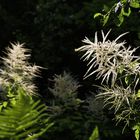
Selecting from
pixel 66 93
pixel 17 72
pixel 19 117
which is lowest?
pixel 19 117

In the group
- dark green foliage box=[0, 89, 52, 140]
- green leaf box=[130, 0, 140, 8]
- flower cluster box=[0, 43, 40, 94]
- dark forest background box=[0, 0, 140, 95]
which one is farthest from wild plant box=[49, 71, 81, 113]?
dark green foliage box=[0, 89, 52, 140]

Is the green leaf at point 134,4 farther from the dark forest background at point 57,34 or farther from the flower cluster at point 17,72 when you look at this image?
the dark forest background at point 57,34

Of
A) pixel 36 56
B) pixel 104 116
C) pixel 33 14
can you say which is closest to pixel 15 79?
pixel 104 116

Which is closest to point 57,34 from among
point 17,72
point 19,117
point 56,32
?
point 56,32

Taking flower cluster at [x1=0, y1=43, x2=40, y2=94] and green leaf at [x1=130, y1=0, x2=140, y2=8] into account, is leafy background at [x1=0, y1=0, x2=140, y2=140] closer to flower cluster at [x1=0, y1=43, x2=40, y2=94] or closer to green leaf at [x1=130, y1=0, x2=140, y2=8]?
flower cluster at [x1=0, y1=43, x2=40, y2=94]

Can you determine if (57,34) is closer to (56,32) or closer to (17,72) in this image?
(56,32)

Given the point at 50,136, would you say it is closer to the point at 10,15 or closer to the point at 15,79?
the point at 15,79

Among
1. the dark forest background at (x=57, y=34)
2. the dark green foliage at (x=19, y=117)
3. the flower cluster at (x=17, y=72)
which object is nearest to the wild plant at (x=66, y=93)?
the flower cluster at (x=17, y=72)

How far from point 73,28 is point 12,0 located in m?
1.97

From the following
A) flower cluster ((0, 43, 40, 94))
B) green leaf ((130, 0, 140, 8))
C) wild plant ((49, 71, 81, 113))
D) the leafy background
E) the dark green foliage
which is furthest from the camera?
the leafy background

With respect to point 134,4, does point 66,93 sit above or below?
below

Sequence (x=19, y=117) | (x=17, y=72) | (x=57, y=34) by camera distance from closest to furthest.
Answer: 1. (x=19, y=117)
2. (x=17, y=72)
3. (x=57, y=34)

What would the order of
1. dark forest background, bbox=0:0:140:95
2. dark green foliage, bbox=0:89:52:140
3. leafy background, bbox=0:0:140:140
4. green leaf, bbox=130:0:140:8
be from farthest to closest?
1. dark forest background, bbox=0:0:140:95
2. leafy background, bbox=0:0:140:140
3. green leaf, bbox=130:0:140:8
4. dark green foliage, bbox=0:89:52:140

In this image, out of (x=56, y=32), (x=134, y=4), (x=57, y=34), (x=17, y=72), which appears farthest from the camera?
(x=56, y=32)
